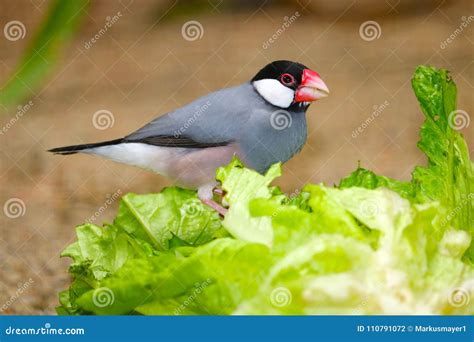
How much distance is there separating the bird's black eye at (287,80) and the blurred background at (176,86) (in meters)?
0.21

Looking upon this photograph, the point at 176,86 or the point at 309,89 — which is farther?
the point at 176,86

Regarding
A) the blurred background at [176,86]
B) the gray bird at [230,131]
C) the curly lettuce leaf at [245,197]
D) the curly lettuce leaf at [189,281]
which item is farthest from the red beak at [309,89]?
the curly lettuce leaf at [189,281]

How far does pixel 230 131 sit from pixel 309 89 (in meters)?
0.14

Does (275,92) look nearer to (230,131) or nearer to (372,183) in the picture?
(230,131)

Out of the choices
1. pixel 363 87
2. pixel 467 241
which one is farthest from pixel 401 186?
pixel 363 87

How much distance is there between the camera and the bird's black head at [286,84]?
3.83ft

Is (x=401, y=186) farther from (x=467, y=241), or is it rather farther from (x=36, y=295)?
(x=36, y=295)

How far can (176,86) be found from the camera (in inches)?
74.2

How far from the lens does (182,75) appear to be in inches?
74.4

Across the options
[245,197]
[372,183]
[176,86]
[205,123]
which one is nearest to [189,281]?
[245,197]

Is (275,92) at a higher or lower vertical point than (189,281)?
higher

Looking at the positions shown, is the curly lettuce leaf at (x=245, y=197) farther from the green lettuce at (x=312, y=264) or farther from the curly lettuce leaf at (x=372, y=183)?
the curly lettuce leaf at (x=372, y=183)

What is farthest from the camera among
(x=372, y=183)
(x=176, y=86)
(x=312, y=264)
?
(x=176, y=86)

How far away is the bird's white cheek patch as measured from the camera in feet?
3.83
